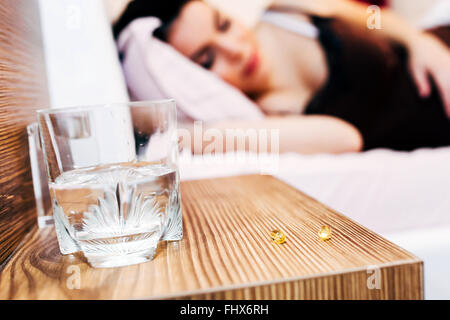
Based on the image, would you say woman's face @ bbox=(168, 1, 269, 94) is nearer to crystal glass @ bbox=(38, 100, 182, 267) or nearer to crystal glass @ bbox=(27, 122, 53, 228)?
crystal glass @ bbox=(27, 122, 53, 228)

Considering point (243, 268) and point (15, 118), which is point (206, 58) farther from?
point (243, 268)

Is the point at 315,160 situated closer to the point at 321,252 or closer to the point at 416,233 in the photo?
the point at 416,233

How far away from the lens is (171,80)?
1.08 meters

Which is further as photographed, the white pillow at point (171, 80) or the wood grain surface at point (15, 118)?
the white pillow at point (171, 80)

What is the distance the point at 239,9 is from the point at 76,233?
0.99 m

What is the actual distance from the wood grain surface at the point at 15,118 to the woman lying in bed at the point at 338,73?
63 centimetres

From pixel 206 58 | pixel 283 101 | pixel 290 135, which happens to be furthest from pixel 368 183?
pixel 206 58

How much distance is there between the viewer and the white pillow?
106 centimetres

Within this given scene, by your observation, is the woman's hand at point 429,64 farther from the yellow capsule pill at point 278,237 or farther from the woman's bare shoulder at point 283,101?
the yellow capsule pill at point 278,237

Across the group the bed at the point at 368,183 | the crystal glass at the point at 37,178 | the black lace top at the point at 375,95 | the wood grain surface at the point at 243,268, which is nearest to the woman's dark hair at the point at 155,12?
the bed at the point at 368,183

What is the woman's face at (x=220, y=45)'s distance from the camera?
1.12m

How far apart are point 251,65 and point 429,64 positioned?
23.1 inches

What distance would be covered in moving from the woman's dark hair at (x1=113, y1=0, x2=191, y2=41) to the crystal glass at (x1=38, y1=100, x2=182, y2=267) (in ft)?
2.63

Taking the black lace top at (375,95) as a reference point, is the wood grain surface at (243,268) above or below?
below
